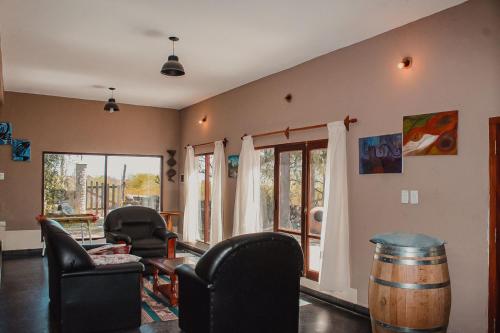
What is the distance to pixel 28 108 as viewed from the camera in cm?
768

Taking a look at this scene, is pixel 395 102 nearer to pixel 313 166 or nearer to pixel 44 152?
pixel 313 166

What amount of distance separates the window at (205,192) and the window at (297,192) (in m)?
2.02

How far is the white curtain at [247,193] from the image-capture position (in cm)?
614

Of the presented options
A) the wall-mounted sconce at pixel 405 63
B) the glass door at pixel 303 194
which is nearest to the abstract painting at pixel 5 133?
the glass door at pixel 303 194

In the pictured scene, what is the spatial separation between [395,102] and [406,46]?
552 millimetres

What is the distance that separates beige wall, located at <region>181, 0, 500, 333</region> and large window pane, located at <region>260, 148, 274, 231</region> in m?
0.89

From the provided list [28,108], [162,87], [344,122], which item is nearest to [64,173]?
[28,108]

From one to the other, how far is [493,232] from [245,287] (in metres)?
2.05

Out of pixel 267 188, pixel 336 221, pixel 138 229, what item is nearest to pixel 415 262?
pixel 336 221

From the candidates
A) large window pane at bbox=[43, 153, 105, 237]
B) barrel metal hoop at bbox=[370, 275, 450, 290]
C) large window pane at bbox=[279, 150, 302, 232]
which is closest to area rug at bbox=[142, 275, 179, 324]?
large window pane at bbox=[279, 150, 302, 232]

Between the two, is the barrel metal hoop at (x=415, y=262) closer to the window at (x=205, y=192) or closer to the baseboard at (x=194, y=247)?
the baseboard at (x=194, y=247)

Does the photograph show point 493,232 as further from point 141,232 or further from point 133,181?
point 133,181

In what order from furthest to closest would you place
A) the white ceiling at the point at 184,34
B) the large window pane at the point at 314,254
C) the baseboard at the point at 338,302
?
the large window pane at the point at 314,254
the baseboard at the point at 338,302
the white ceiling at the point at 184,34

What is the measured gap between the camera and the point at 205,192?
8.12 metres
